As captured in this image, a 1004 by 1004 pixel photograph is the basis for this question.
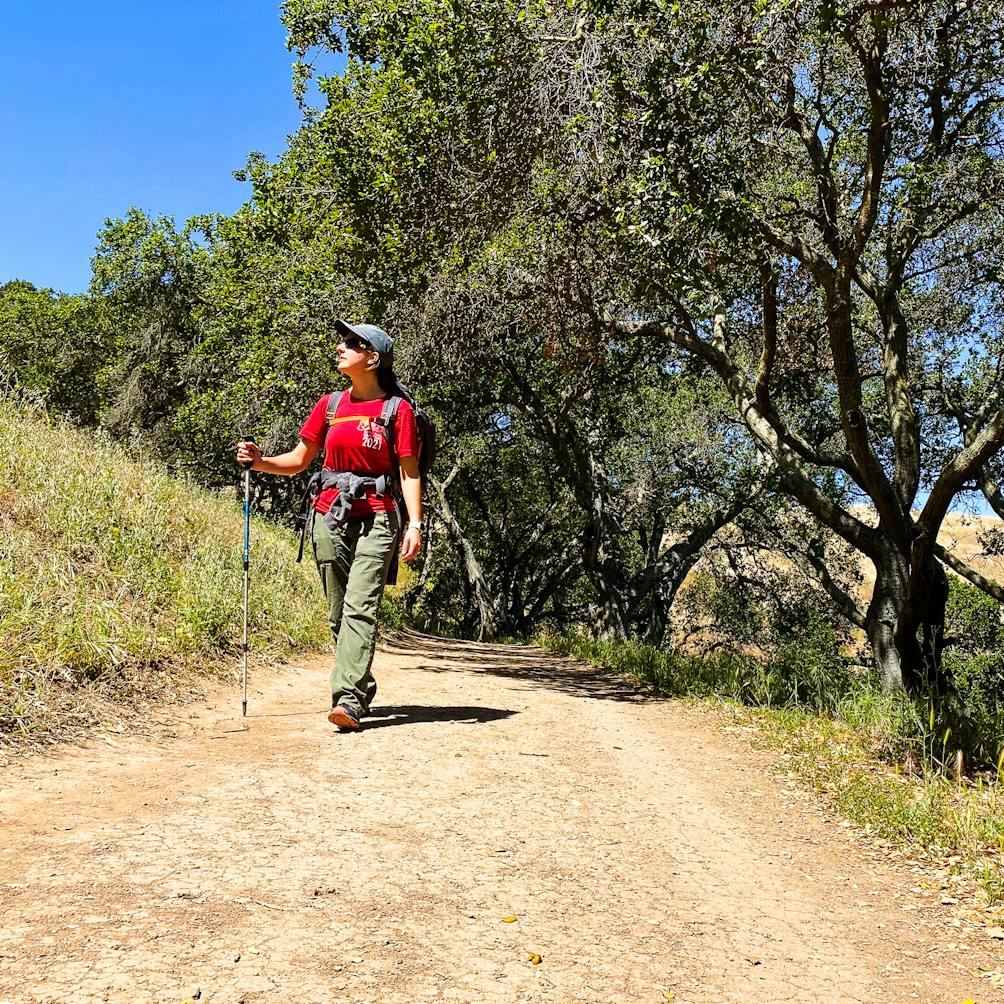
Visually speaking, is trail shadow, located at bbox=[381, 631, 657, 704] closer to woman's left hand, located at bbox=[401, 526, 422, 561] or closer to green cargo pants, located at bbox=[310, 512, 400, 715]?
green cargo pants, located at bbox=[310, 512, 400, 715]

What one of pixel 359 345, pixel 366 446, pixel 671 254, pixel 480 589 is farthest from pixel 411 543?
pixel 480 589

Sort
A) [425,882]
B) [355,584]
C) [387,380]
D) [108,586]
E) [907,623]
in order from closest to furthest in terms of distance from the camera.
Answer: [425,882] < [355,584] < [387,380] < [108,586] < [907,623]

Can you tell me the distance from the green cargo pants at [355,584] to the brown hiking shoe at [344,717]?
3 centimetres

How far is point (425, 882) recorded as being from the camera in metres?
2.87

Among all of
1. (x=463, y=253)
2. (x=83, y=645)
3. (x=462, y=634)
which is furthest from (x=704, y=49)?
(x=462, y=634)

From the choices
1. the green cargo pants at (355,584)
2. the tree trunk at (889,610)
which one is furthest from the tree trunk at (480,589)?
the green cargo pants at (355,584)

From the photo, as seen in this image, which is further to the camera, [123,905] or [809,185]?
[809,185]

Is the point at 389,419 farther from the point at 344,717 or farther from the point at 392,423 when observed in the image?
the point at 344,717

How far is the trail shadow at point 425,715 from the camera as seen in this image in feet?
17.4

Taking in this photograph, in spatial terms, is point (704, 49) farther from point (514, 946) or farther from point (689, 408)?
point (689, 408)

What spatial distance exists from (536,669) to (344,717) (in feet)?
21.7

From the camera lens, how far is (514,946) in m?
2.47

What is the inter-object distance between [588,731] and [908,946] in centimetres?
326

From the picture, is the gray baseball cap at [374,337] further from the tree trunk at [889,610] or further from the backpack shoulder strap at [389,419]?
the tree trunk at [889,610]
